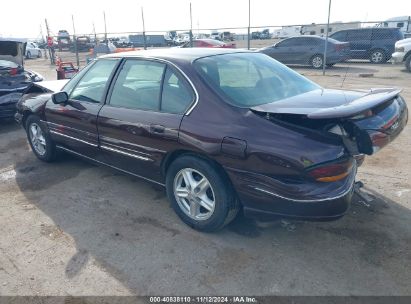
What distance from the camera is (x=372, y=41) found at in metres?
16.4

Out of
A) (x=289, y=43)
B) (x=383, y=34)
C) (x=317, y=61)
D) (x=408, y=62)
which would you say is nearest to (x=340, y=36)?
(x=383, y=34)

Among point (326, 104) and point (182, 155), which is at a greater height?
point (326, 104)

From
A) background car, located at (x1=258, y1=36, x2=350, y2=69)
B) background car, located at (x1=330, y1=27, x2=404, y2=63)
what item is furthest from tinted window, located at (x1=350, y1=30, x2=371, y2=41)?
background car, located at (x1=258, y1=36, x2=350, y2=69)

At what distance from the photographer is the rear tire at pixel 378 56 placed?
53.8 feet

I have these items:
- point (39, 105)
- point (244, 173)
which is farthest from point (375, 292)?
point (39, 105)

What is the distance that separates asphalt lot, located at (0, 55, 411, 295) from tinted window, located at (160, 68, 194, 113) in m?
1.11

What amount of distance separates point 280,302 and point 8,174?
4050 mm

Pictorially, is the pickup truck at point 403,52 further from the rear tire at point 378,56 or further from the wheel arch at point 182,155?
the wheel arch at point 182,155

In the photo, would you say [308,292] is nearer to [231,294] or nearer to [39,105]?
[231,294]

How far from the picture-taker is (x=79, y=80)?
4.12 m

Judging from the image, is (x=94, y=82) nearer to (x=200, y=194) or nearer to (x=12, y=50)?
(x=200, y=194)

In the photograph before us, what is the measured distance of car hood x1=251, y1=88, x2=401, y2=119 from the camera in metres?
2.39

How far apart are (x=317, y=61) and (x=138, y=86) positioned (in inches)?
535

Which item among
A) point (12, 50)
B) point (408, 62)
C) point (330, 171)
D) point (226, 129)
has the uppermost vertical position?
point (12, 50)
